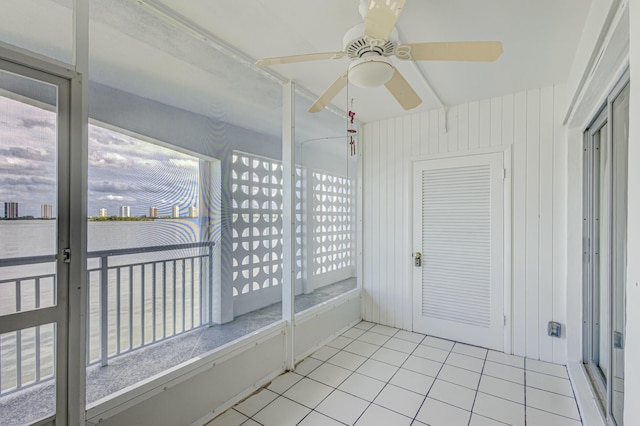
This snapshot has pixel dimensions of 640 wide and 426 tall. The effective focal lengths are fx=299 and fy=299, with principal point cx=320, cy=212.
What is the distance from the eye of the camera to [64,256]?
1360 millimetres

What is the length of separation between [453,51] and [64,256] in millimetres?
2018

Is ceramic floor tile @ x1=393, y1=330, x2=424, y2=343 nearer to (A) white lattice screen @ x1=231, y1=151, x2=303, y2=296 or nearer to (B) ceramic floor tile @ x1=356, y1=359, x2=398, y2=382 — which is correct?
(B) ceramic floor tile @ x1=356, y1=359, x2=398, y2=382

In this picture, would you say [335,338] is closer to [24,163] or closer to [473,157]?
[473,157]

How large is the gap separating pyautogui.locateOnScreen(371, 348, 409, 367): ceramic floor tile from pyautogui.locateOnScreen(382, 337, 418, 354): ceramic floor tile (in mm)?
72

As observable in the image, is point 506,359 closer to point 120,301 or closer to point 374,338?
point 374,338

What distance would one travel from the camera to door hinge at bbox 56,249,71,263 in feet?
4.43

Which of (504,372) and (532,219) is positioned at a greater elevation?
(532,219)

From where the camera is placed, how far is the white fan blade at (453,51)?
4.28 feet

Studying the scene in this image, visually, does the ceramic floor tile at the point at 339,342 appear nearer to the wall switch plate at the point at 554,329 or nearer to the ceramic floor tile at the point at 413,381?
the ceramic floor tile at the point at 413,381

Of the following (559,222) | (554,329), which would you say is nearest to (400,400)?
(554,329)

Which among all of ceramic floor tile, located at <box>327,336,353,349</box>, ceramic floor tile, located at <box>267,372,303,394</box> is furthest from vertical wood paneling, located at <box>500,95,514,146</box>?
ceramic floor tile, located at <box>267,372,303,394</box>

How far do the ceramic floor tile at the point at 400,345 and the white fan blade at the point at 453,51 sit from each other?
8.66 ft

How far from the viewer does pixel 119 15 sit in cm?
166

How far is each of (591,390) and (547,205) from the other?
1.49 m
